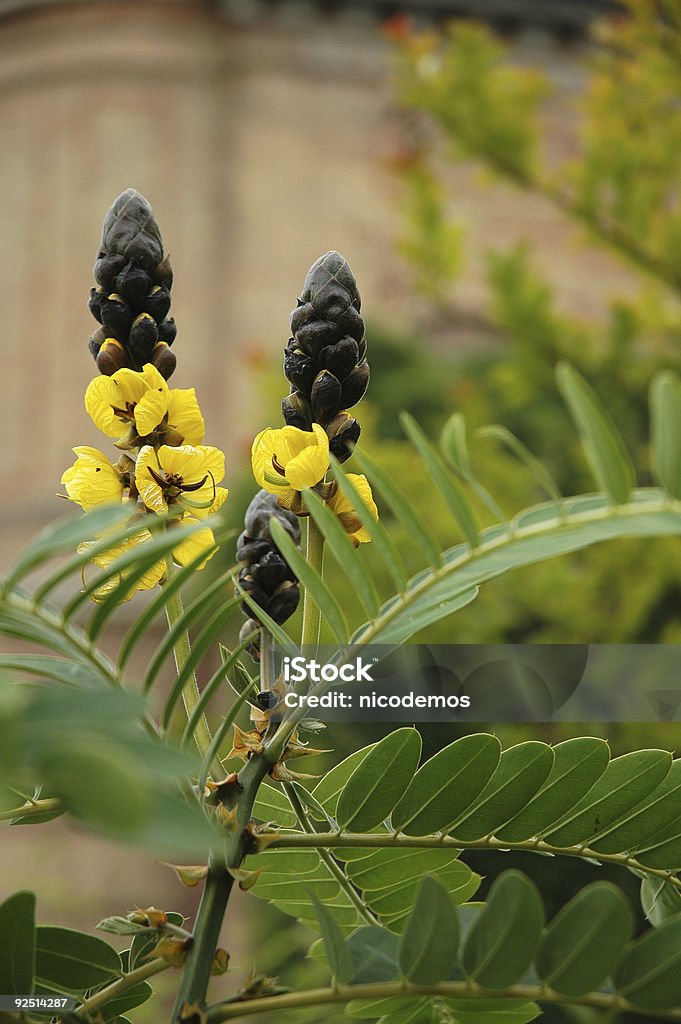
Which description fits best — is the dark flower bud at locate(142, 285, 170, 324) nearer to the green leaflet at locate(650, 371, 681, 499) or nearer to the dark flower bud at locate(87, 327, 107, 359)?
the dark flower bud at locate(87, 327, 107, 359)

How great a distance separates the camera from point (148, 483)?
308 millimetres

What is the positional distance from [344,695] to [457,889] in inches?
3.1

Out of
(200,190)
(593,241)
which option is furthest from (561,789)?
(200,190)

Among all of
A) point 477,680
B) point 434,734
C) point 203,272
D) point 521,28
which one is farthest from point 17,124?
point 477,680

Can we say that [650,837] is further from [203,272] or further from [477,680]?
[203,272]

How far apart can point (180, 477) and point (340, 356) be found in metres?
0.06

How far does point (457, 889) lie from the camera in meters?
0.35

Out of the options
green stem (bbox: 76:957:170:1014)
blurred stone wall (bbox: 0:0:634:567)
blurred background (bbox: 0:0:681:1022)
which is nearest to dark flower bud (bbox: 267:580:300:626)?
green stem (bbox: 76:957:170:1014)

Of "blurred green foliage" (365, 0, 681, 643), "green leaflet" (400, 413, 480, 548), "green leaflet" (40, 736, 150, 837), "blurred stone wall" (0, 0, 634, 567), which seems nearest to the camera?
"green leaflet" (40, 736, 150, 837)

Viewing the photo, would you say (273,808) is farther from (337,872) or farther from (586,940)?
(586,940)

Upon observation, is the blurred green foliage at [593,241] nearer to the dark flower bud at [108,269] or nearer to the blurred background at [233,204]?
the blurred background at [233,204]

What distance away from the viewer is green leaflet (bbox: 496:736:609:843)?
0.32 m

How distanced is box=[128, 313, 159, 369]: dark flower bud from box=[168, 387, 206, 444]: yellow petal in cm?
2

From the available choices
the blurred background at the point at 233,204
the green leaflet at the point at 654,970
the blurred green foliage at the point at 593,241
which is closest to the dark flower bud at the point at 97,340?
the green leaflet at the point at 654,970
